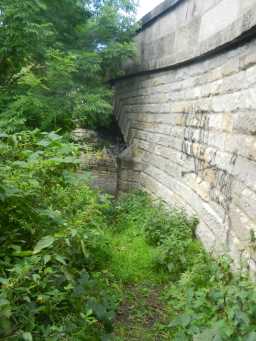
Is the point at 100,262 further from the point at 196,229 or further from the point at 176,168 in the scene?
the point at 176,168

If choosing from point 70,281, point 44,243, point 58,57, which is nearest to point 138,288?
point 70,281

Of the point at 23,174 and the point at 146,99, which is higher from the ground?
the point at 146,99

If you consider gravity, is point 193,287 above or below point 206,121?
below

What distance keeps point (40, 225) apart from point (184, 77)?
351cm

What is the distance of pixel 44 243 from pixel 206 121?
2.73 metres

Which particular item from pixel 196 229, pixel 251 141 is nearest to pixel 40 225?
pixel 251 141

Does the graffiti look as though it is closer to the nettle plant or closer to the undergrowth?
the undergrowth

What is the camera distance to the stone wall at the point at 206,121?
10.1ft

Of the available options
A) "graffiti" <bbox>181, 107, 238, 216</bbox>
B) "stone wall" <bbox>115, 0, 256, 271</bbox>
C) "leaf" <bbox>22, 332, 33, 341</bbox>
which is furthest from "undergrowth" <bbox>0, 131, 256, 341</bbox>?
"graffiti" <bbox>181, 107, 238, 216</bbox>

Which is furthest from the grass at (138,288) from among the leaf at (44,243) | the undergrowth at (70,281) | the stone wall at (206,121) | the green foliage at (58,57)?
the green foliage at (58,57)

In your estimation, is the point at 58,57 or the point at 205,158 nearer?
the point at 205,158

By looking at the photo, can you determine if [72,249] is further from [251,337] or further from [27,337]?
[251,337]

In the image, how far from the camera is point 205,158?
415cm

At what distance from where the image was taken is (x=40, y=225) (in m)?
2.39
